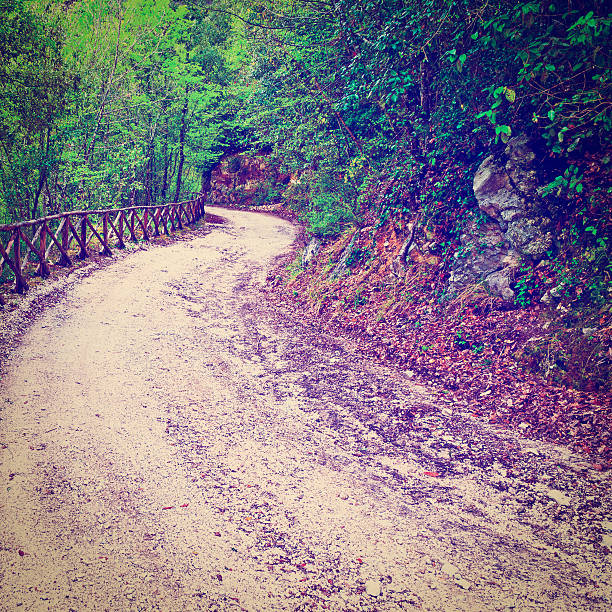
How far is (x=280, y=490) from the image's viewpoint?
155 inches

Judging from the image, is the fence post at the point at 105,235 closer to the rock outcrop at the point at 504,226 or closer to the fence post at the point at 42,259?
the fence post at the point at 42,259

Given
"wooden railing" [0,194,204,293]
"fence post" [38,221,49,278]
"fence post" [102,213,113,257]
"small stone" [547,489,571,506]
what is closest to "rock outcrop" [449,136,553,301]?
"small stone" [547,489,571,506]

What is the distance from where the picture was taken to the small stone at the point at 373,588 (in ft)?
9.55

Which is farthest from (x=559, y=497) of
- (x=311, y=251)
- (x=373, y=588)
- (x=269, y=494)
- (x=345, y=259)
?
(x=311, y=251)

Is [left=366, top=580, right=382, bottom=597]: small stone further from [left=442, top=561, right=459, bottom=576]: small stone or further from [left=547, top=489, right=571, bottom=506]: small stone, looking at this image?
[left=547, top=489, right=571, bottom=506]: small stone

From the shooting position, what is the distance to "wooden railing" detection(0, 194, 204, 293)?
29.2 feet

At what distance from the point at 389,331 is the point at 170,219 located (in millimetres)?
14363

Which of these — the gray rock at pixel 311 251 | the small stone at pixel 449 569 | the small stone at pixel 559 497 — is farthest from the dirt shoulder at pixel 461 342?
the small stone at pixel 449 569

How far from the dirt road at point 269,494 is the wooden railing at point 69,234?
3135 mm

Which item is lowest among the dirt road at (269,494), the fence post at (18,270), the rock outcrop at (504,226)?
the dirt road at (269,494)

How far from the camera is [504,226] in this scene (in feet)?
23.7

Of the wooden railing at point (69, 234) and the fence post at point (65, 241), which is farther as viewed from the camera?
the fence post at point (65, 241)

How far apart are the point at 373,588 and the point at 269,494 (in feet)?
4.22

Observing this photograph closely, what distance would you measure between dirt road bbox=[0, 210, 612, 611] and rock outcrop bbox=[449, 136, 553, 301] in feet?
8.17
